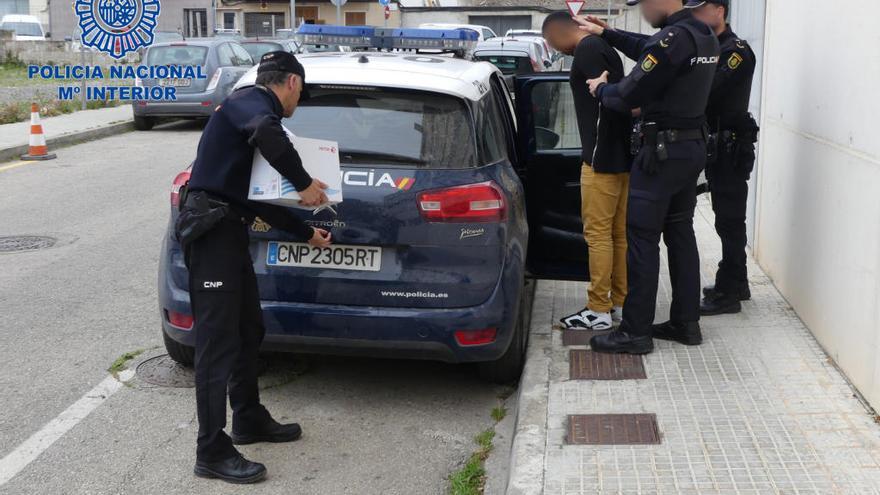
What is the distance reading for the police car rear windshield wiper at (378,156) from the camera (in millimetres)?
5039

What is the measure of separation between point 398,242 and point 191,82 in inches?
570

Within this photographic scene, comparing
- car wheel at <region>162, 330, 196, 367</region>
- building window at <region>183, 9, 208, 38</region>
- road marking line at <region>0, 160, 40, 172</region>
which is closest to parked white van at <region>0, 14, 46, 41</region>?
building window at <region>183, 9, 208, 38</region>

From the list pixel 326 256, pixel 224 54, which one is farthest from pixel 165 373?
pixel 224 54

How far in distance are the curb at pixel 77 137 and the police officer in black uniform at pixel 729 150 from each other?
1102cm

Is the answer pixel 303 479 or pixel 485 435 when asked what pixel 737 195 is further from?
pixel 303 479

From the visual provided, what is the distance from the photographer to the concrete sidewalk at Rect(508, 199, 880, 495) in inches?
159

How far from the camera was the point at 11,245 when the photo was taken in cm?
887

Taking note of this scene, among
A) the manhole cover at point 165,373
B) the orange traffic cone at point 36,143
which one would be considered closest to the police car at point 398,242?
the manhole cover at point 165,373

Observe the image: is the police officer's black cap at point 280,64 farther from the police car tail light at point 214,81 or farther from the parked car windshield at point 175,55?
the parked car windshield at point 175,55

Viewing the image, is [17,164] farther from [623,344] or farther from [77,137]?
[623,344]

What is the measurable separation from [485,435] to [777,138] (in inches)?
131

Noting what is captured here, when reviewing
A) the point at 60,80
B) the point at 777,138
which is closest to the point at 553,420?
the point at 777,138

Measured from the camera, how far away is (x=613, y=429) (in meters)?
4.58

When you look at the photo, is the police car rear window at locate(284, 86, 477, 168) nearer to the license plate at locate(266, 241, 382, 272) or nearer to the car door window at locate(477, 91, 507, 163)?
the car door window at locate(477, 91, 507, 163)
